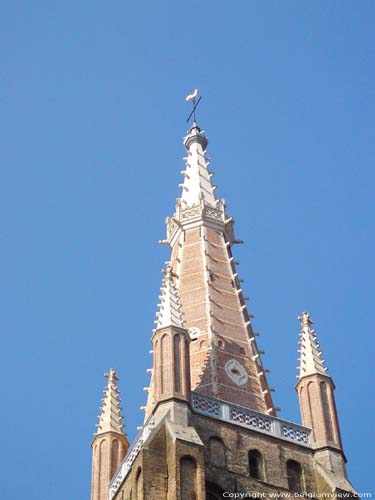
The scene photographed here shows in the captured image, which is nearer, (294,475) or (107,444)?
(294,475)

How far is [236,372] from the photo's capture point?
148 feet

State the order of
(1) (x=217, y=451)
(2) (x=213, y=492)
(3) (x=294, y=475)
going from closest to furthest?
(2) (x=213, y=492)
(1) (x=217, y=451)
(3) (x=294, y=475)

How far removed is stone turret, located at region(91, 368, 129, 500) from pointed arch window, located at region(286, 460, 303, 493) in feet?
19.4

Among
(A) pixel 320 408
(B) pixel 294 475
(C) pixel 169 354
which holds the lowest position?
(B) pixel 294 475

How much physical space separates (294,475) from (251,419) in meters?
2.21

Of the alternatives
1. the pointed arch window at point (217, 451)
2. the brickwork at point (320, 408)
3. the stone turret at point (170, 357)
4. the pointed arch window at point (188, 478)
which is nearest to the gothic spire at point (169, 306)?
the stone turret at point (170, 357)

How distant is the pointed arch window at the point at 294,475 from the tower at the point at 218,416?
0.10 ft

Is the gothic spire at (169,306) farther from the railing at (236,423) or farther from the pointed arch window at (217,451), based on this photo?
the pointed arch window at (217,451)

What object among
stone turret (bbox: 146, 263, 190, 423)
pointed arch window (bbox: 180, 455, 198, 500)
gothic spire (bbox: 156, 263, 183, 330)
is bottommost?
pointed arch window (bbox: 180, 455, 198, 500)

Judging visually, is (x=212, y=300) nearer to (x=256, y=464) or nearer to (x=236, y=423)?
(x=236, y=423)

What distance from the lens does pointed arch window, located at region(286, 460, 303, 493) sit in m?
40.9

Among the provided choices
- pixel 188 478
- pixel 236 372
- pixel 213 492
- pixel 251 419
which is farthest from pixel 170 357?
pixel 188 478

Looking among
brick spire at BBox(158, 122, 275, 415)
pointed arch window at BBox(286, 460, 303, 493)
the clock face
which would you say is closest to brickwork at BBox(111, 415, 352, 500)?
pointed arch window at BBox(286, 460, 303, 493)

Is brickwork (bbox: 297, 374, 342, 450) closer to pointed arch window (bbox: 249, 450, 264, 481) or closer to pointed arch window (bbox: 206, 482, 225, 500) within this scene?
pointed arch window (bbox: 249, 450, 264, 481)
